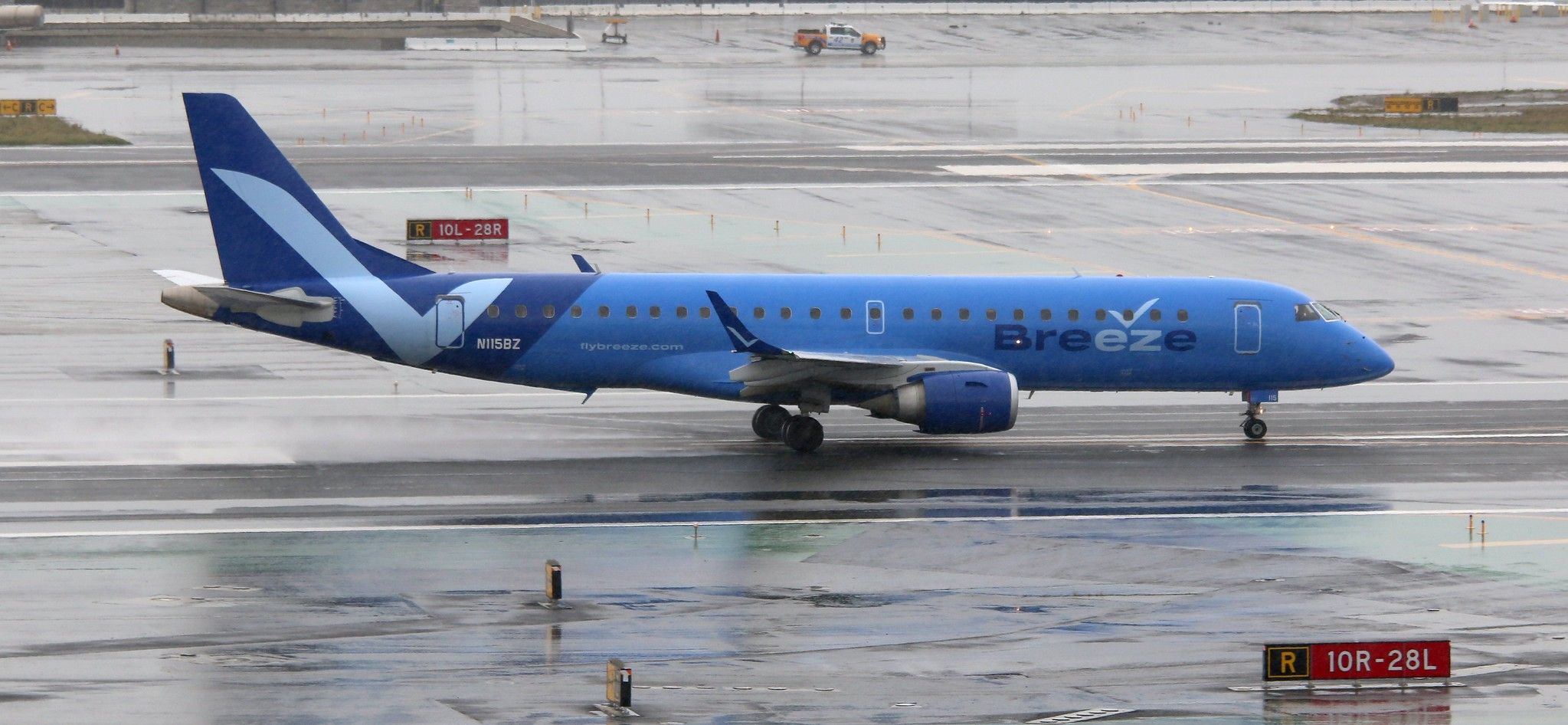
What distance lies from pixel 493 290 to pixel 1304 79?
9717cm

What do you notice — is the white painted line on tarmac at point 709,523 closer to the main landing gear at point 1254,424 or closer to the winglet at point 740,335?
the winglet at point 740,335

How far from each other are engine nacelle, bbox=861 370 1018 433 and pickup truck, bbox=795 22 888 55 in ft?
349

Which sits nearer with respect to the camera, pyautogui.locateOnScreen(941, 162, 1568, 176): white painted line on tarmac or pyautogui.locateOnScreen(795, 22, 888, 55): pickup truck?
pyautogui.locateOnScreen(941, 162, 1568, 176): white painted line on tarmac

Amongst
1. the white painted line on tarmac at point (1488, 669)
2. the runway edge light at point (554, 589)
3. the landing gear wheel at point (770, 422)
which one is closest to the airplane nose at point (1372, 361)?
the landing gear wheel at point (770, 422)

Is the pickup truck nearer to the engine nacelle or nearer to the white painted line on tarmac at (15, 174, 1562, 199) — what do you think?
the white painted line on tarmac at (15, 174, 1562, 199)

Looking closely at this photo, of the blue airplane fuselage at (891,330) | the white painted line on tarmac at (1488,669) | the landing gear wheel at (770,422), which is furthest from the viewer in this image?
the landing gear wheel at (770,422)

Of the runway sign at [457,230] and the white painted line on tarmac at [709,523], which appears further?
the runway sign at [457,230]

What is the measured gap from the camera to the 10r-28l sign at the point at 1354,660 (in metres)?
23.4

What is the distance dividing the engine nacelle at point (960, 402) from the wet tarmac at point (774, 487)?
945 millimetres

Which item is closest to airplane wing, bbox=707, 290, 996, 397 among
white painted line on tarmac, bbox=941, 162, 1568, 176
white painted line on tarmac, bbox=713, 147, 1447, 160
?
white painted line on tarmac, bbox=941, 162, 1568, 176

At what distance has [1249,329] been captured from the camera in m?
39.4

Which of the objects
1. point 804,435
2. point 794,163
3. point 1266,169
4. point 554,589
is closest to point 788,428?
point 804,435

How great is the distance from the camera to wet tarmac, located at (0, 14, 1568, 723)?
77.9 feet

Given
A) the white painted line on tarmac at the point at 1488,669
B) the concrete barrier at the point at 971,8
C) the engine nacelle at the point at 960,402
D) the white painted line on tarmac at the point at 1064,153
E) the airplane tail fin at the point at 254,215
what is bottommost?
the white painted line on tarmac at the point at 1488,669
